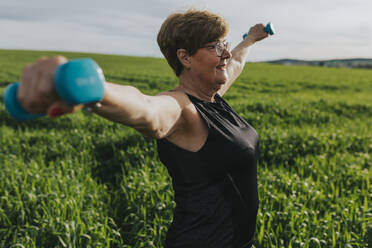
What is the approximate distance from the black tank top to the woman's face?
0.48ft

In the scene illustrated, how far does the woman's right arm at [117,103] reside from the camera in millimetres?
798

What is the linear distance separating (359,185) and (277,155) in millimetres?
1465

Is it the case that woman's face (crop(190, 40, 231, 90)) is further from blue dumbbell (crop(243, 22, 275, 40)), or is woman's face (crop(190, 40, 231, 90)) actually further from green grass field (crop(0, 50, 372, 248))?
green grass field (crop(0, 50, 372, 248))

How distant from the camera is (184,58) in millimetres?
1700

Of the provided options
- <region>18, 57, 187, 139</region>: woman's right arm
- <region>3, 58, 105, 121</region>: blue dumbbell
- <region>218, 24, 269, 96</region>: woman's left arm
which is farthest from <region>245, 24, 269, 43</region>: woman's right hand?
<region>3, 58, 105, 121</region>: blue dumbbell

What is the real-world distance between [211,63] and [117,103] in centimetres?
79

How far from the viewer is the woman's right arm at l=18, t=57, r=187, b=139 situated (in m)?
0.80

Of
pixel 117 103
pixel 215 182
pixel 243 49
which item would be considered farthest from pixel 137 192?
pixel 117 103

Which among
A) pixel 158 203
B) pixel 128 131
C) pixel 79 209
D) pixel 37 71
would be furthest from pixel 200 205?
pixel 128 131

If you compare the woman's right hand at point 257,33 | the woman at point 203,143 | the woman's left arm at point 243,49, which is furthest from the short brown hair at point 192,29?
the woman's right hand at point 257,33

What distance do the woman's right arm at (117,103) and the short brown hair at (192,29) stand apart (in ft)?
1.01

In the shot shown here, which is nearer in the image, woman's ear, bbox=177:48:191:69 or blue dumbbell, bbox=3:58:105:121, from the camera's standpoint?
blue dumbbell, bbox=3:58:105:121

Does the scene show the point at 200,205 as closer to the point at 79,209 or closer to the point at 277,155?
the point at 79,209

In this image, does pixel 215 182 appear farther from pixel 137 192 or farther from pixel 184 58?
pixel 137 192
